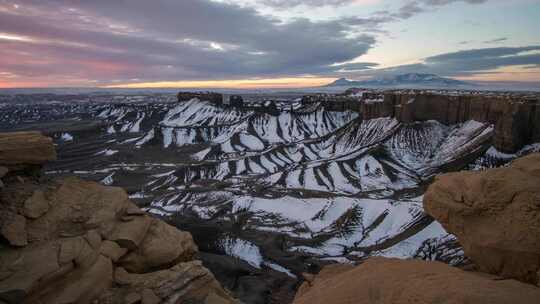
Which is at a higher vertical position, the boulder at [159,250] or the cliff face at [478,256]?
the cliff face at [478,256]

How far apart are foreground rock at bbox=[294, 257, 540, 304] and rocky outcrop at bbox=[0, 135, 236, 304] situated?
4267 millimetres

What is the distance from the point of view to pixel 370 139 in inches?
3659

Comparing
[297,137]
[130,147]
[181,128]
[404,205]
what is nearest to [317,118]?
[297,137]

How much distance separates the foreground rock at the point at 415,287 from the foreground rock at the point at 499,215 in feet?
2.40

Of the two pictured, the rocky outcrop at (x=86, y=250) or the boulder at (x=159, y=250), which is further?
the boulder at (x=159, y=250)

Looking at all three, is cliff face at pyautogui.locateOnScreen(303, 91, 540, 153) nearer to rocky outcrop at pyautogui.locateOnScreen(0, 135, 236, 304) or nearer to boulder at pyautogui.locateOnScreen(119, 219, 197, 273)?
boulder at pyautogui.locateOnScreen(119, 219, 197, 273)

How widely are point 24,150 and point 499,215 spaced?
15122 mm

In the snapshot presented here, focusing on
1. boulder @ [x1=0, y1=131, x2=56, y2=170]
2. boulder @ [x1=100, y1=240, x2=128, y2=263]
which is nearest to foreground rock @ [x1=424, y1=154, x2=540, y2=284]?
boulder @ [x1=100, y1=240, x2=128, y2=263]

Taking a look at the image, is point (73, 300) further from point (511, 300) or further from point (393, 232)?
point (393, 232)

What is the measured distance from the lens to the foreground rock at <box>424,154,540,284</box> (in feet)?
28.7

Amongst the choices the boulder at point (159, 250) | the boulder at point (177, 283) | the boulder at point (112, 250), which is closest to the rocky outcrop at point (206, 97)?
the boulder at point (159, 250)

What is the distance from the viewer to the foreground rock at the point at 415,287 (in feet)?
24.2

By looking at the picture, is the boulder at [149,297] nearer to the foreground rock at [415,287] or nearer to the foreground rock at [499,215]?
the foreground rock at [415,287]

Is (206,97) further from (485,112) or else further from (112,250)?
(112,250)
